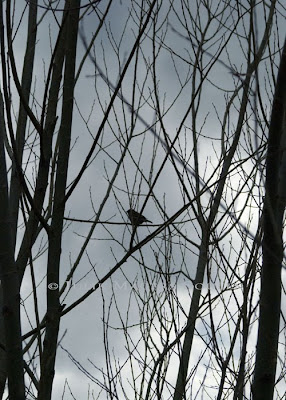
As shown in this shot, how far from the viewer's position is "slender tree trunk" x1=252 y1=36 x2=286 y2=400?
1441mm

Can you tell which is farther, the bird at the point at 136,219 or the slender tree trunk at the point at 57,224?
the bird at the point at 136,219

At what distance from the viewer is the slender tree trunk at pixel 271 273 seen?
1.44 meters

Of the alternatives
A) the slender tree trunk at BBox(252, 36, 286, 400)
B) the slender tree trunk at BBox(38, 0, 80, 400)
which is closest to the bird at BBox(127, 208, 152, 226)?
the slender tree trunk at BBox(38, 0, 80, 400)

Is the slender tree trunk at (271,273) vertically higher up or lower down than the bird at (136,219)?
lower down

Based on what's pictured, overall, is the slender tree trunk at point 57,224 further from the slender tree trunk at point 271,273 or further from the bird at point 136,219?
the slender tree trunk at point 271,273

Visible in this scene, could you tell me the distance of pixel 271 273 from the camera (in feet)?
4.81

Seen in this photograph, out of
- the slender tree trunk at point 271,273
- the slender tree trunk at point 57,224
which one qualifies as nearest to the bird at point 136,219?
the slender tree trunk at point 57,224

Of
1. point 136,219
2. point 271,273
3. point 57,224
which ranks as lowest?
point 271,273

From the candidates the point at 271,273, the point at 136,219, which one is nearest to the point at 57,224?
the point at 136,219

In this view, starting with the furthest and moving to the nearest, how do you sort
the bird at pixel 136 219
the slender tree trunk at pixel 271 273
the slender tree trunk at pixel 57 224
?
the bird at pixel 136 219
the slender tree trunk at pixel 57 224
the slender tree trunk at pixel 271 273

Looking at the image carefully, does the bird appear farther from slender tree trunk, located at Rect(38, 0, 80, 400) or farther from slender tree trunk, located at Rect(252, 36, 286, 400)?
slender tree trunk, located at Rect(252, 36, 286, 400)

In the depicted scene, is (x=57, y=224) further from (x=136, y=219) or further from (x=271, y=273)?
(x=271, y=273)

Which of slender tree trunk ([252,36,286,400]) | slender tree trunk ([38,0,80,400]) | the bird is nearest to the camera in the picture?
slender tree trunk ([252,36,286,400])

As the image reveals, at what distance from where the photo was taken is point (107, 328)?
10.9 ft
